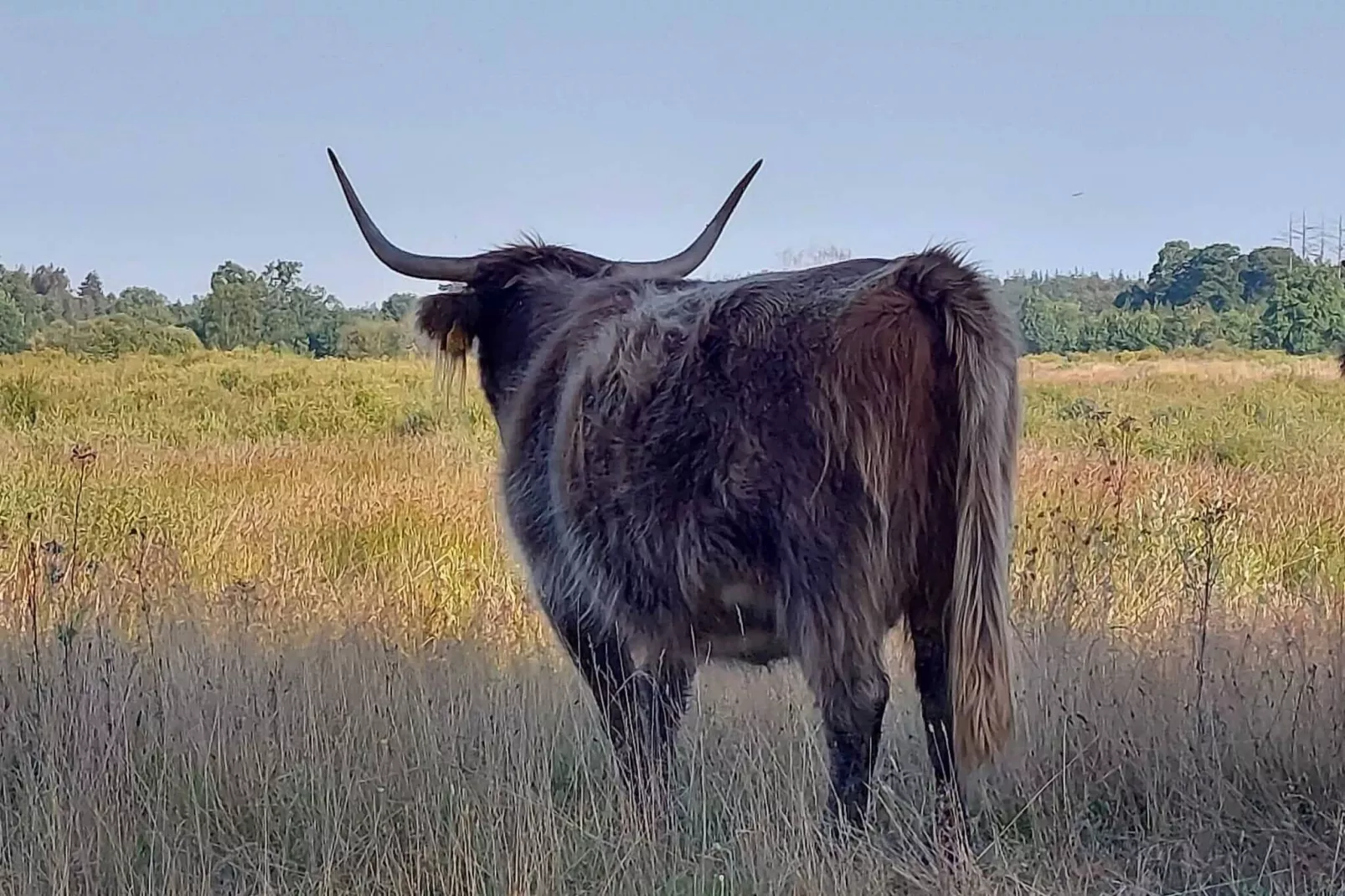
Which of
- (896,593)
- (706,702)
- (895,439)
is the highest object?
(895,439)

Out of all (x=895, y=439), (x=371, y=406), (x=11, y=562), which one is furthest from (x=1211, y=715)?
(x=371, y=406)

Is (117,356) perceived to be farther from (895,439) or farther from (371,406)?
(895,439)

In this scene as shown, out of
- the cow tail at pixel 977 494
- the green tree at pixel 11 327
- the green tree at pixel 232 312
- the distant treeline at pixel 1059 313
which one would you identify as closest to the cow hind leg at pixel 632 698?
the cow tail at pixel 977 494

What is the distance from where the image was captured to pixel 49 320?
30438mm

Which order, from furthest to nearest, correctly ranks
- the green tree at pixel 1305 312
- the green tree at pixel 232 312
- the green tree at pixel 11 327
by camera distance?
the green tree at pixel 232 312, the green tree at pixel 11 327, the green tree at pixel 1305 312

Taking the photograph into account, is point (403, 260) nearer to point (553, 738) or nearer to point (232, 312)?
point (553, 738)

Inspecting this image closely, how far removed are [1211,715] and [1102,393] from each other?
1507cm

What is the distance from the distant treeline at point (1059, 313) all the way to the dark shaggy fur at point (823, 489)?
1848cm

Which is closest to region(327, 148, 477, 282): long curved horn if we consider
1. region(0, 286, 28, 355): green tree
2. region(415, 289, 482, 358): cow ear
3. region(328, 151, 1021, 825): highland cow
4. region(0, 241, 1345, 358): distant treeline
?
region(415, 289, 482, 358): cow ear

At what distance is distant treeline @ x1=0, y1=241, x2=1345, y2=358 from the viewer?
2591 centimetres

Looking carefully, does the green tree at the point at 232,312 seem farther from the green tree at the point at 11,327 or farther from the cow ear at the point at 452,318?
the cow ear at the point at 452,318

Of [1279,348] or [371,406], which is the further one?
[1279,348]

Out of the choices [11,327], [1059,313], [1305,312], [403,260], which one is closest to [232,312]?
[11,327]

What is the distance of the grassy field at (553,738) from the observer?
2.98 metres
